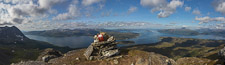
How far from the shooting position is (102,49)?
28.6 meters

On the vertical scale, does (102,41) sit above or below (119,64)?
above

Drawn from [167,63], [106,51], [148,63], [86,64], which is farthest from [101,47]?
[167,63]

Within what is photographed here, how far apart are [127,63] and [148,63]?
163 inches

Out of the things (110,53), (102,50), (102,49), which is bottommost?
(110,53)

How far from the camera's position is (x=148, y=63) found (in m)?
24.6

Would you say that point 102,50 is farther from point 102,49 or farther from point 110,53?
point 110,53

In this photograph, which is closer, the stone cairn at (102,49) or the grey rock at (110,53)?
the stone cairn at (102,49)

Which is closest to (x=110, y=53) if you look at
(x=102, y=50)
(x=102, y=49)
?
(x=102, y=50)

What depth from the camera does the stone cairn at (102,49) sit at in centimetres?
2718

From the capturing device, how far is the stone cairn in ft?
89.2

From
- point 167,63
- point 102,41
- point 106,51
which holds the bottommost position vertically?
point 167,63

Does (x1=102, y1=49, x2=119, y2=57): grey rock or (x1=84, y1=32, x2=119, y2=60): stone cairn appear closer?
(x1=84, y1=32, x2=119, y2=60): stone cairn

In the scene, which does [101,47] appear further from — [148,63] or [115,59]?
[148,63]

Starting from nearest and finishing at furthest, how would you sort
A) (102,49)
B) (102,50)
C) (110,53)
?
(110,53), (102,50), (102,49)
